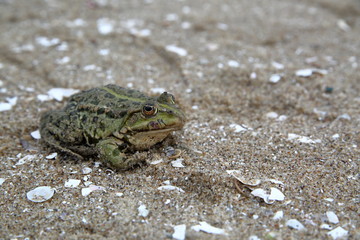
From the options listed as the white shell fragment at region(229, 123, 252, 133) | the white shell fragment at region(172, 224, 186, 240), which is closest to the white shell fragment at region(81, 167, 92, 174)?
the white shell fragment at region(172, 224, 186, 240)

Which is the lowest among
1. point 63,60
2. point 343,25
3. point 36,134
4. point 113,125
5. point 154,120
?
point 36,134

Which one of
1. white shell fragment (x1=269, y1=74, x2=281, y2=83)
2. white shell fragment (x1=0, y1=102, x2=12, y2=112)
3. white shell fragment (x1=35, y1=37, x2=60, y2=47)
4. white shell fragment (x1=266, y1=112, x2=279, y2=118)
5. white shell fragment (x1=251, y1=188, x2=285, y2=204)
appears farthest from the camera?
white shell fragment (x1=35, y1=37, x2=60, y2=47)

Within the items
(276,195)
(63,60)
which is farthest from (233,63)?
(276,195)

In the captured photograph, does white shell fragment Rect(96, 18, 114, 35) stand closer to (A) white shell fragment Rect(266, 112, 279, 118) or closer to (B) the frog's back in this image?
(B) the frog's back

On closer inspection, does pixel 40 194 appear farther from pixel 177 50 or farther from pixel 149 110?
pixel 177 50

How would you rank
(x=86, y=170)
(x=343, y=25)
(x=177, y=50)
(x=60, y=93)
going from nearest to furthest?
1. (x=86, y=170)
2. (x=60, y=93)
3. (x=177, y=50)
4. (x=343, y=25)

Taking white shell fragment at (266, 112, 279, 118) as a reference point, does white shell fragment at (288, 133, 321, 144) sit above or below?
above
